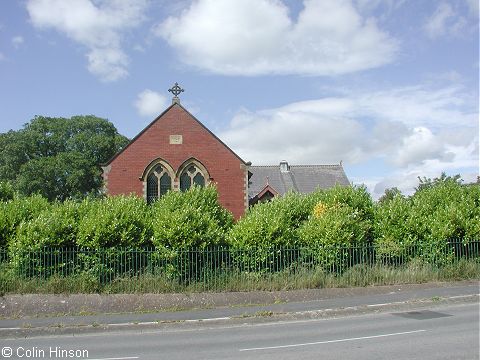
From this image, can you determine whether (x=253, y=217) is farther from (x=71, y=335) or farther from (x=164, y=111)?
(x=164, y=111)

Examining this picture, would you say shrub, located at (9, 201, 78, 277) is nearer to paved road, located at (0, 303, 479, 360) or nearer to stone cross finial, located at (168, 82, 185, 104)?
paved road, located at (0, 303, 479, 360)

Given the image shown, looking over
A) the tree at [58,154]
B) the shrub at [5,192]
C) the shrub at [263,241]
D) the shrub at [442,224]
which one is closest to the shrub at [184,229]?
the shrub at [263,241]

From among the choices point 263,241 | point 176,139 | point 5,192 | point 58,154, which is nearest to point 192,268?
point 263,241

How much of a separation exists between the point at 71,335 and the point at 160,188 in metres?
25.3

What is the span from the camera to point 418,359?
7672mm

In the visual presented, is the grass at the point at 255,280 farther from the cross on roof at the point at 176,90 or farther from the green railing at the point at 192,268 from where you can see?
the cross on roof at the point at 176,90

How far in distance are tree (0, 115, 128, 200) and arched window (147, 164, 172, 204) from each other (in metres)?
21.8

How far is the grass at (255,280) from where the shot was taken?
1398 centimetres

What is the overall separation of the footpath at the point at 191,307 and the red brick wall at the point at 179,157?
21.5 m

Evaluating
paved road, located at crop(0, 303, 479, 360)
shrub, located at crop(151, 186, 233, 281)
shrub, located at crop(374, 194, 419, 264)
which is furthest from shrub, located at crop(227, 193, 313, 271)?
paved road, located at crop(0, 303, 479, 360)

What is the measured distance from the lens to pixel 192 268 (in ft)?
49.3

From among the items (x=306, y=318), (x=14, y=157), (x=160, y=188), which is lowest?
(x=306, y=318)

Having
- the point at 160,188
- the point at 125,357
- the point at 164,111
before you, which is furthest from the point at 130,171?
the point at 125,357

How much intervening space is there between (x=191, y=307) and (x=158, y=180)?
2334cm
